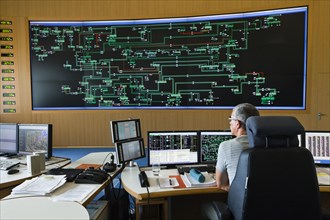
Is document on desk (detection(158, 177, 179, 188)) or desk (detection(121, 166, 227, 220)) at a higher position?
document on desk (detection(158, 177, 179, 188))

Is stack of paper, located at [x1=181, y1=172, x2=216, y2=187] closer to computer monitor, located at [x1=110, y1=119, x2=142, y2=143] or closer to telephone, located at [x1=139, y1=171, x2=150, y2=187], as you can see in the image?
telephone, located at [x1=139, y1=171, x2=150, y2=187]

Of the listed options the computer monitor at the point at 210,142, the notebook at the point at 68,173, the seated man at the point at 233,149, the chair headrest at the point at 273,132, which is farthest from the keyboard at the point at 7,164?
the chair headrest at the point at 273,132

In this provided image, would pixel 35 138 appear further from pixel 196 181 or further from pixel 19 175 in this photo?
pixel 196 181

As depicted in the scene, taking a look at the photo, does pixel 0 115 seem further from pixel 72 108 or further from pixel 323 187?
pixel 323 187

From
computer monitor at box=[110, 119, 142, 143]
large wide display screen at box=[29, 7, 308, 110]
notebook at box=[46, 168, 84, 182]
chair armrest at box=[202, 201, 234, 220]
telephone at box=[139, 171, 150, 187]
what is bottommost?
chair armrest at box=[202, 201, 234, 220]

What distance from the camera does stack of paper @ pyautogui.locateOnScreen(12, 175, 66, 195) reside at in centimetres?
180

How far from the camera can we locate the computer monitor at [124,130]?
7.91 feet

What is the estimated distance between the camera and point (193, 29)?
4.82m

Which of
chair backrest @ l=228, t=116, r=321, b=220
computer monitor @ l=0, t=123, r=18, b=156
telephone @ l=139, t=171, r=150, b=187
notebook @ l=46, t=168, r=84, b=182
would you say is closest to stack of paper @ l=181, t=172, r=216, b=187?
telephone @ l=139, t=171, r=150, b=187

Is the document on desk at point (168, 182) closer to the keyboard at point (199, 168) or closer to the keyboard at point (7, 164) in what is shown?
the keyboard at point (199, 168)

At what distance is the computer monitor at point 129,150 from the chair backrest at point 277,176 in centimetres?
127

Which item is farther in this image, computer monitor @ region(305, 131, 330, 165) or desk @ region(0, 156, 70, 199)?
computer monitor @ region(305, 131, 330, 165)

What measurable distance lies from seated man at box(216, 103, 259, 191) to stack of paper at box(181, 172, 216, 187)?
0.11 m

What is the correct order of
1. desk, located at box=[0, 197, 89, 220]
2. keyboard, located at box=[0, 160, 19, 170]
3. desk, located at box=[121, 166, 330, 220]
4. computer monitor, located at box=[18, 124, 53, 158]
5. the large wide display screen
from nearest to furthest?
desk, located at box=[0, 197, 89, 220] → desk, located at box=[121, 166, 330, 220] → keyboard, located at box=[0, 160, 19, 170] → computer monitor, located at box=[18, 124, 53, 158] → the large wide display screen
